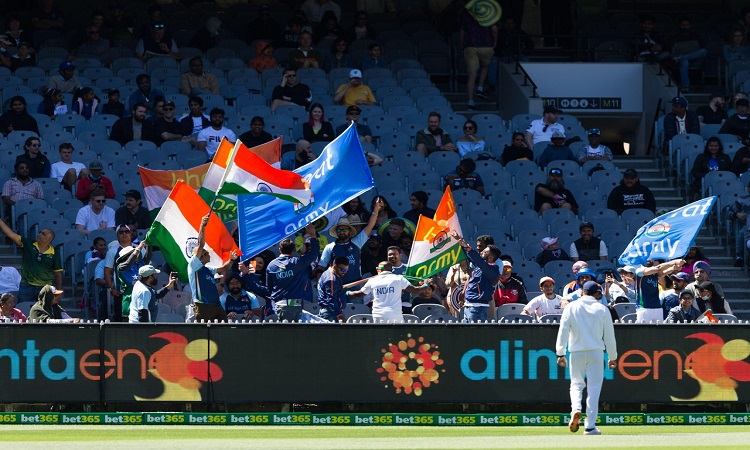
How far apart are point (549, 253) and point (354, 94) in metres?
6.06

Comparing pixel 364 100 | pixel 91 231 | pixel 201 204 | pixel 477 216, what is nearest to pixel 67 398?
pixel 201 204

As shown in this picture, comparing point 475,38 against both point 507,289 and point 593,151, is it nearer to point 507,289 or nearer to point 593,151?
point 593,151

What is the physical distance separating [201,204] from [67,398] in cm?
320

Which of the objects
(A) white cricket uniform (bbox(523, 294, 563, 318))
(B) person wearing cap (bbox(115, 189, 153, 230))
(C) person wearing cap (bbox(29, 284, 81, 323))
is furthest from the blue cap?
(B) person wearing cap (bbox(115, 189, 153, 230))

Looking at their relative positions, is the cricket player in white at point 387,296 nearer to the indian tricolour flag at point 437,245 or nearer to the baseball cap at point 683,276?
the indian tricolour flag at point 437,245

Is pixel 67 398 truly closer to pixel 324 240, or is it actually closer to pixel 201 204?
pixel 201 204

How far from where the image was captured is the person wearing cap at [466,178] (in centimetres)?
2381

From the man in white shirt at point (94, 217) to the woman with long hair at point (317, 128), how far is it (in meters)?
3.90

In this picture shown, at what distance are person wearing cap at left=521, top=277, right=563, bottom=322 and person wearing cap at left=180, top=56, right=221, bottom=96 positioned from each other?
29.0 feet

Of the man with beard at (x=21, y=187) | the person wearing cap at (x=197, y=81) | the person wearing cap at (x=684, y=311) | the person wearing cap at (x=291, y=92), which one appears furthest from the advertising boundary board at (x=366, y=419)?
the person wearing cap at (x=197, y=81)

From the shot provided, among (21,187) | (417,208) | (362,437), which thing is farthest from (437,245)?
(21,187)

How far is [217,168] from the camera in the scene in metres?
19.3

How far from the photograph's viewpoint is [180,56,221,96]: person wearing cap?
26.3 m

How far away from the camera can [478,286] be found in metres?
18.9
